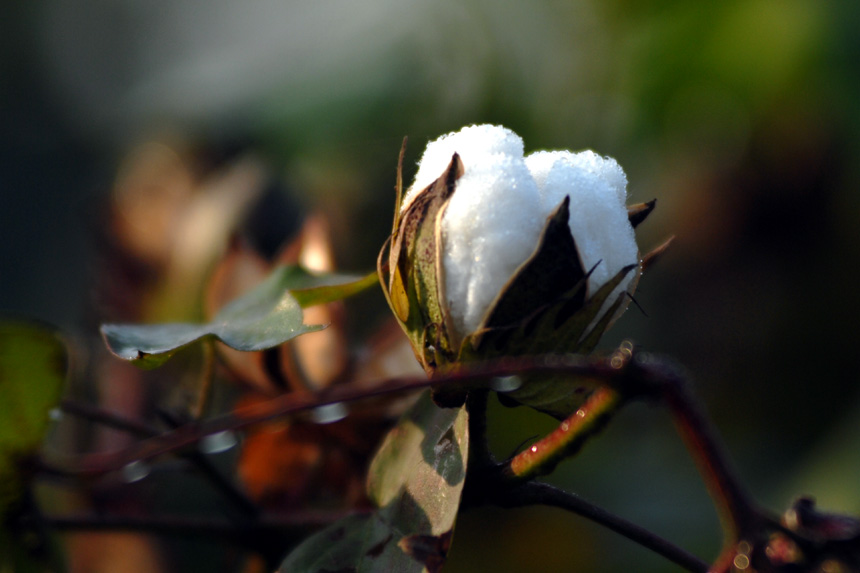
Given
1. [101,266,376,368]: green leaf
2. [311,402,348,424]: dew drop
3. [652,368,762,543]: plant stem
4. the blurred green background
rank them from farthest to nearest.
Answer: the blurred green background → [311,402,348,424]: dew drop → [101,266,376,368]: green leaf → [652,368,762,543]: plant stem

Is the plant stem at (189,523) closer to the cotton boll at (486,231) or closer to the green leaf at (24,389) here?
the green leaf at (24,389)

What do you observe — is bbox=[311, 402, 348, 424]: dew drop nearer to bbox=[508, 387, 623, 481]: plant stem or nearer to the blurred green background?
bbox=[508, 387, 623, 481]: plant stem

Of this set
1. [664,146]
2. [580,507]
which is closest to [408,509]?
[580,507]

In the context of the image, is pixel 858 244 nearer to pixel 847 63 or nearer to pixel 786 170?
pixel 786 170

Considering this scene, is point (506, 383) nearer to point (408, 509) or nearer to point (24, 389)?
point (408, 509)

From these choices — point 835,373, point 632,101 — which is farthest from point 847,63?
point 835,373

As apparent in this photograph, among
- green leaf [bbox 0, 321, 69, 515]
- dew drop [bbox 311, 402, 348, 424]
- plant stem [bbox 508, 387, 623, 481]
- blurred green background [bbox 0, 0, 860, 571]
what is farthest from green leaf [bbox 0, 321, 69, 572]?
blurred green background [bbox 0, 0, 860, 571]
